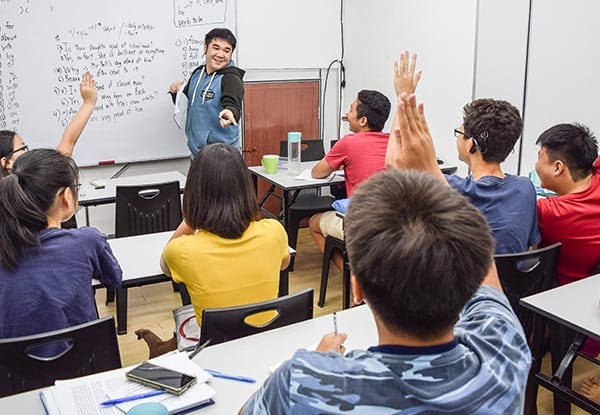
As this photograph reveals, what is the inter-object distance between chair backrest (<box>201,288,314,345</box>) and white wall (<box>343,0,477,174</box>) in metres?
2.93

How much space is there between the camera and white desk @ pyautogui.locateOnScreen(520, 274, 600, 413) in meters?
1.98

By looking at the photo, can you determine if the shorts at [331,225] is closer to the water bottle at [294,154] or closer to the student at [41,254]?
the water bottle at [294,154]

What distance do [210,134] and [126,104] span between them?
2.47 feet

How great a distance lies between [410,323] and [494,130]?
1.89 meters

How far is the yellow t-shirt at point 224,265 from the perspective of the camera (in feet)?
6.82

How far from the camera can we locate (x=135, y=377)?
1509mm

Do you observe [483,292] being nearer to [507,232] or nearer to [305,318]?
[305,318]

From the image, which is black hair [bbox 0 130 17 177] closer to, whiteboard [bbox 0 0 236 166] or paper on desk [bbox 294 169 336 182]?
whiteboard [bbox 0 0 236 166]

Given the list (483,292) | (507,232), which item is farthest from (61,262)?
(507,232)

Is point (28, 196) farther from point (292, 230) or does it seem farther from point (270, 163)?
point (292, 230)

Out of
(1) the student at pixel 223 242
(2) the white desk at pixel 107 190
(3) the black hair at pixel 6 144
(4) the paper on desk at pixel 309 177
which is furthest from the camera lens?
(4) the paper on desk at pixel 309 177

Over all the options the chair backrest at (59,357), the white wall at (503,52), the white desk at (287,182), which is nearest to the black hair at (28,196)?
the chair backrest at (59,357)

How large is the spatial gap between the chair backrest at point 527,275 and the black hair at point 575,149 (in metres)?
0.48

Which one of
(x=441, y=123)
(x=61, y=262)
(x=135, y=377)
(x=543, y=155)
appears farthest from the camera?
(x=441, y=123)
